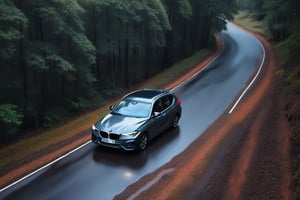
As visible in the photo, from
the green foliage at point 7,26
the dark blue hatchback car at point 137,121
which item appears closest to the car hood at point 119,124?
the dark blue hatchback car at point 137,121

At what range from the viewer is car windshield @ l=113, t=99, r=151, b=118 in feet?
50.0

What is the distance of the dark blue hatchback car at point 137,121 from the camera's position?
14078 mm

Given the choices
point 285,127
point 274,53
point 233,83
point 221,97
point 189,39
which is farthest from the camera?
point 189,39

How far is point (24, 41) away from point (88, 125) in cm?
557

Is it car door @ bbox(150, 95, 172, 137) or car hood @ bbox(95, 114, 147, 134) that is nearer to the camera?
car hood @ bbox(95, 114, 147, 134)

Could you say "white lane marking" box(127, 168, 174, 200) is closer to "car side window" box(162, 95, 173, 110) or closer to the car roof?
the car roof

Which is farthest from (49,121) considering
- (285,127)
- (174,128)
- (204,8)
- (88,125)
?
(204,8)

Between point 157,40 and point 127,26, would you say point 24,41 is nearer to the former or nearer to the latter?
point 127,26

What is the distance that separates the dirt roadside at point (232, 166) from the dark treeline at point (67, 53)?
6.87 m

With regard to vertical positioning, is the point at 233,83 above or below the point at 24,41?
below

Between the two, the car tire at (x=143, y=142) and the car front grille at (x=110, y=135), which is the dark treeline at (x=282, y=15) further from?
the car front grille at (x=110, y=135)

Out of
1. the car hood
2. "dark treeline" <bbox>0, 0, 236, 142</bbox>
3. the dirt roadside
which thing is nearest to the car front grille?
the car hood

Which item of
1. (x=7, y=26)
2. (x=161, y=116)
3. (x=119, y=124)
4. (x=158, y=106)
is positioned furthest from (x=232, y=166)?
(x=7, y=26)

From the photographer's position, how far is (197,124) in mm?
18219
